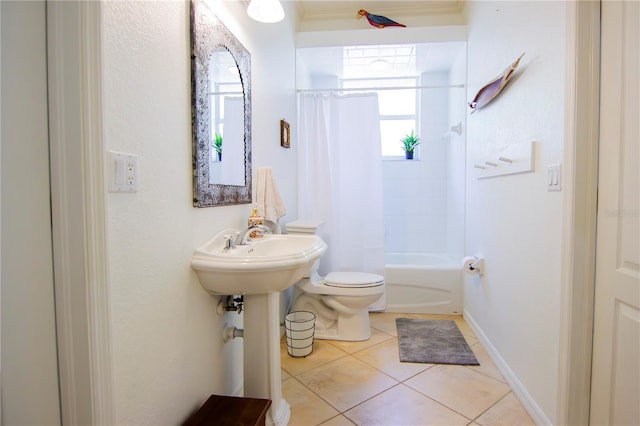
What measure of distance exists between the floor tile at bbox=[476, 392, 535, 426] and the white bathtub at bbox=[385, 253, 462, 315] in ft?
3.87

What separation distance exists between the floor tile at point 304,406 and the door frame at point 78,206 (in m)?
0.99

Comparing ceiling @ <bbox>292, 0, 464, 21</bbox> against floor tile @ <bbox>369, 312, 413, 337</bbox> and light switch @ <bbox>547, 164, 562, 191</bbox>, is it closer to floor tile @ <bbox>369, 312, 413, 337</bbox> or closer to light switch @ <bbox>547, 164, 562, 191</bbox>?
light switch @ <bbox>547, 164, 562, 191</bbox>

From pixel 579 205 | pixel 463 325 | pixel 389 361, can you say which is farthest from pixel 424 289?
pixel 579 205

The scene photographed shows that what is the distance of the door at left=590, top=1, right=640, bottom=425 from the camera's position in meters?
1.05

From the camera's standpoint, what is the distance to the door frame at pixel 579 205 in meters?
1.21

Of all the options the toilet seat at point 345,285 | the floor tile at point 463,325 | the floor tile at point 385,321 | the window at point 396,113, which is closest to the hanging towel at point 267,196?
the toilet seat at point 345,285

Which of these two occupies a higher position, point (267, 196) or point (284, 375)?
point (267, 196)

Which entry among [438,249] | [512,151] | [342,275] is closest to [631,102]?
[512,151]

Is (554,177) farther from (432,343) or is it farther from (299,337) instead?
(299,337)

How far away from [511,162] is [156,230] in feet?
5.53

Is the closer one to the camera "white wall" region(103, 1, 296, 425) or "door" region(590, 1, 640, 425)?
"white wall" region(103, 1, 296, 425)

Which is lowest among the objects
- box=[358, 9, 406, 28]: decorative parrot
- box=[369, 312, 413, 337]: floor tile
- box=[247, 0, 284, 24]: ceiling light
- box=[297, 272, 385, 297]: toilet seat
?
box=[369, 312, 413, 337]: floor tile

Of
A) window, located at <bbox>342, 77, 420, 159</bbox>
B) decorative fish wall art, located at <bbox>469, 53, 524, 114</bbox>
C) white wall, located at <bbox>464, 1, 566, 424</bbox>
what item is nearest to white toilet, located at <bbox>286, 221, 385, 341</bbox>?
white wall, located at <bbox>464, 1, 566, 424</bbox>

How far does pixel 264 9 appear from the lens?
1586mm
